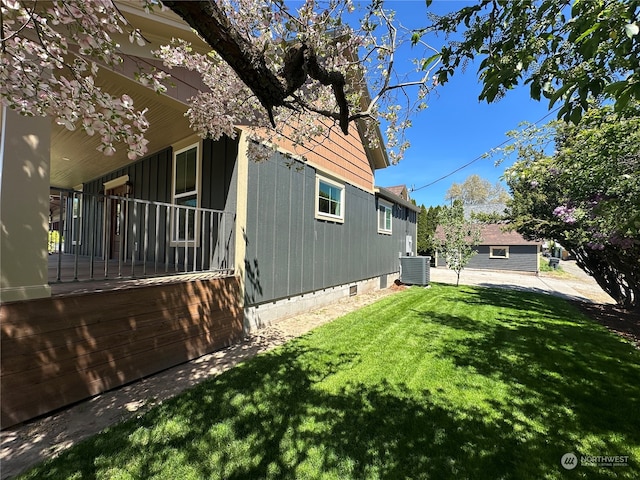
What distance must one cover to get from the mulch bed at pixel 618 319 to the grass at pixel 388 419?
6.47 feet

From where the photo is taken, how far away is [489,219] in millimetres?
13336

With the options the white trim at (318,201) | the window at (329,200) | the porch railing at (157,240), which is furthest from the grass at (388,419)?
the window at (329,200)

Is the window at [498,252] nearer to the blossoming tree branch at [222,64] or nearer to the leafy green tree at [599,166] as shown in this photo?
the leafy green tree at [599,166]

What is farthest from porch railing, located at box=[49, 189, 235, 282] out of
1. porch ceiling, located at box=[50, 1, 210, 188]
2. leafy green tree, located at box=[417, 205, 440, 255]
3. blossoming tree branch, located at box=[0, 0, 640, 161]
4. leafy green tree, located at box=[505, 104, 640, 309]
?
leafy green tree, located at box=[417, 205, 440, 255]

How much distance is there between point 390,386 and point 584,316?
26.9ft

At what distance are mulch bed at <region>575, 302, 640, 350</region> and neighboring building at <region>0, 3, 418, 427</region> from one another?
644 cm

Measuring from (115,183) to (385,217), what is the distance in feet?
31.6

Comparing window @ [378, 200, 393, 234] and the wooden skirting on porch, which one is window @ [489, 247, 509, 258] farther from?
the wooden skirting on porch

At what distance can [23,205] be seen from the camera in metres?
2.79

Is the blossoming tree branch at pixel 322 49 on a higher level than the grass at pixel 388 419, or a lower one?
higher

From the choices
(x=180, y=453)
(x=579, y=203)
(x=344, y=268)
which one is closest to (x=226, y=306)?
(x=180, y=453)

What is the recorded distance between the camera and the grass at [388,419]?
87.3 inches

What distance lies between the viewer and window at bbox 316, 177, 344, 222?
7.57 metres

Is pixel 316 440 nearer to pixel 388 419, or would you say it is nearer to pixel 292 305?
pixel 388 419
